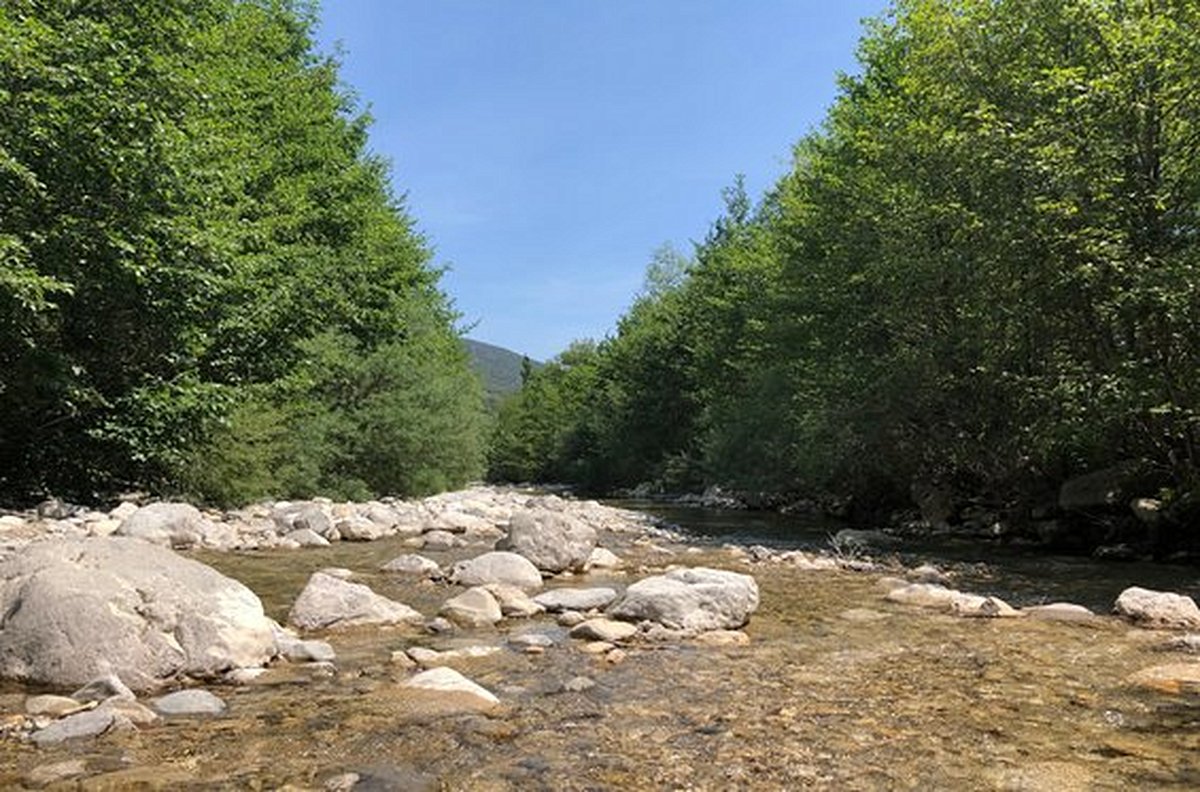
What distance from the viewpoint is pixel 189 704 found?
5133mm

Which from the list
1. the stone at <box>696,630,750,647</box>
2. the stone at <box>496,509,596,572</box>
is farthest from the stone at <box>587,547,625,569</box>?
the stone at <box>696,630,750,647</box>

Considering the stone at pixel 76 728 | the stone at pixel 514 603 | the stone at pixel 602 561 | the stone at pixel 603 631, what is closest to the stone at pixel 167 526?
the stone at pixel 602 561

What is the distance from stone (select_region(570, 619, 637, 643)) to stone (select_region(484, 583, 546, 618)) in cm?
104

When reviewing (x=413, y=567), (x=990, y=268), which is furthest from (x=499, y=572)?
(x=990, y=268)

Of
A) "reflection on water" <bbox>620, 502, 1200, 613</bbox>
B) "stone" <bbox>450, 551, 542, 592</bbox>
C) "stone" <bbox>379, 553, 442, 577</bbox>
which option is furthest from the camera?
"stone" <bbox>379, 553, 442, 577</bbox>

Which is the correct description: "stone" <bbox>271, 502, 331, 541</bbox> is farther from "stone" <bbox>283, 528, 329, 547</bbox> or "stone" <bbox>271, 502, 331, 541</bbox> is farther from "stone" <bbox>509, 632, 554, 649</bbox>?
"stone" <bbox>509, 632, 554, 649</bbox>

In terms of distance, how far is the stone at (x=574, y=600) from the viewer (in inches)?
345

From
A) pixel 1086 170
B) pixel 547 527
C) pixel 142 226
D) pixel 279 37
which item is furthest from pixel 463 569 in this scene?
pixel 279 37

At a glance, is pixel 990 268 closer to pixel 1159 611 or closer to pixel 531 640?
pixel 1159 611

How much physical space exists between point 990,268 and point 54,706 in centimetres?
1573

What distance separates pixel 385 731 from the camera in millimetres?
4859

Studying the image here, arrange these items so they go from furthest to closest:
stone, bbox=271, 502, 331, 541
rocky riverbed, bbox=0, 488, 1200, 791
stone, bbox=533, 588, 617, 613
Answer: stone, bbox=271, 502, 331, 541 → stone, bbox=533, 588, 617, 613 → rocky riverbed, bbox=0, 488, 1200, 791

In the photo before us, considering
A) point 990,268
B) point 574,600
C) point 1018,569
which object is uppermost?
point 990,268

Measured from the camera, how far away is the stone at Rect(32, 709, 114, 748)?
4.43 metres
